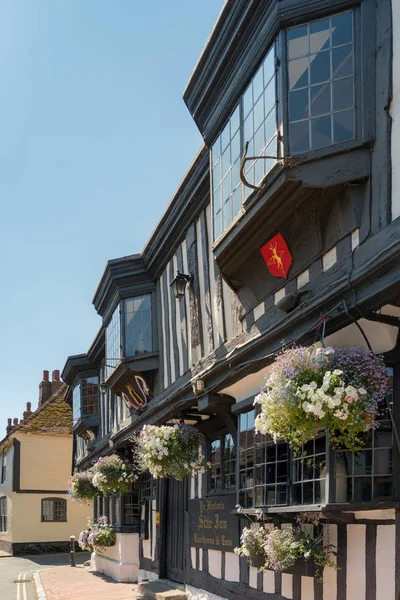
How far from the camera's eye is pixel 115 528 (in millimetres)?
16422

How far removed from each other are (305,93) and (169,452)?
235 inches

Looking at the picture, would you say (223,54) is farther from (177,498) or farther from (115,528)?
(115,528)

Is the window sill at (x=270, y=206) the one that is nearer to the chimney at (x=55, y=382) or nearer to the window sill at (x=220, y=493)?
the window sill at (x=220, y=493)

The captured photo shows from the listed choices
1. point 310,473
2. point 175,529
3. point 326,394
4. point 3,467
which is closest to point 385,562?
point 310,473

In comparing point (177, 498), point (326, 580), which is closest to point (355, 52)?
point (326, 580)

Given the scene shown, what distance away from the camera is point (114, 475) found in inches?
596

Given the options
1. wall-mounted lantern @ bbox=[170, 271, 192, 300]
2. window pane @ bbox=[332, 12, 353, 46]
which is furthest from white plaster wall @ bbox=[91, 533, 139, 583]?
window pane @ bbox=[332, 12, 353, 46]

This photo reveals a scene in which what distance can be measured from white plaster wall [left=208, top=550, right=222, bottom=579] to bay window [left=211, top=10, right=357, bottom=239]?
18.2 ft

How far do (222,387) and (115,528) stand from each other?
8583 millimetres

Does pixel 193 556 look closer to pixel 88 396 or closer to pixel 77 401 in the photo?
pixel 88 396

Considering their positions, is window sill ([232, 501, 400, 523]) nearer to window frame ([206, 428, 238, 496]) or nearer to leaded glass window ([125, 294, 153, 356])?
window frame ([206, 428, 238, 496])

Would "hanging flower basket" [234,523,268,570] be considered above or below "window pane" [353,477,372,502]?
below

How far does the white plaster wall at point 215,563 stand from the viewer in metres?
9.95

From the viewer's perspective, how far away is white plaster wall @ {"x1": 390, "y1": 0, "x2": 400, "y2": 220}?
18.7 ft
